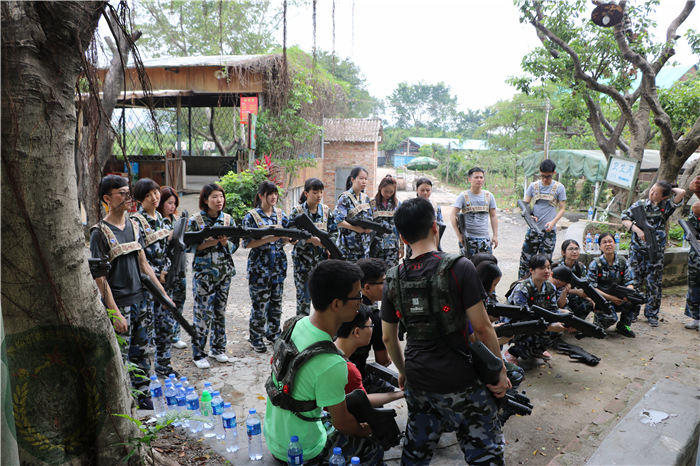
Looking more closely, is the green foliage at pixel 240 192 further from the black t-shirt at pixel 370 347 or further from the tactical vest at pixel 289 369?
the tactical vest at pixel 289 369

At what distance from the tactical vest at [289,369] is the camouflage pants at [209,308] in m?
2.44

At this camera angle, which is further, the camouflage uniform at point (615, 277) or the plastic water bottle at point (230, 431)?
the camouflage uniform at point (615, 277)

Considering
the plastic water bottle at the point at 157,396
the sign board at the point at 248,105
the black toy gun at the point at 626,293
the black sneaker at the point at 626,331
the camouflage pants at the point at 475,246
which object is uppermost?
the sign board at the point at 248,105

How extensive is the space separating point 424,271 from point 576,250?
3.86 meters

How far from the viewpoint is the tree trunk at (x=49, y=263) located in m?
1.88

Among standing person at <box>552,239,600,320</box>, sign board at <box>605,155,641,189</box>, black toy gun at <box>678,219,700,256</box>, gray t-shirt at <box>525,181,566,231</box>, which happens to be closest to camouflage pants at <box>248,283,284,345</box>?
standing person at <box>552,239,600,320</box>

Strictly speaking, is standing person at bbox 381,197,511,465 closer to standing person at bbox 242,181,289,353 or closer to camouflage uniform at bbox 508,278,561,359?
camouflage uniform at bbox 508,278,561,359

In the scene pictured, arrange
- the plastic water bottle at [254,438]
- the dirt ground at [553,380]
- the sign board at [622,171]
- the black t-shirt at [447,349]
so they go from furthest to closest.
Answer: the sign board at [622,171], the dirt ground at [553,380], the plastic water bottle at [254,438], the black t-shirt at [447,349]

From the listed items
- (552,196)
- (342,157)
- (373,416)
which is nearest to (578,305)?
(552,196)

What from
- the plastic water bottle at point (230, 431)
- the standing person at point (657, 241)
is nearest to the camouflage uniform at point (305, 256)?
the plastic water bottle at point (230, 431)

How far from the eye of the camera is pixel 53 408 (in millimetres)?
2148

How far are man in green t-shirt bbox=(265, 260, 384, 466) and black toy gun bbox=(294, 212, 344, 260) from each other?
2.83 meters

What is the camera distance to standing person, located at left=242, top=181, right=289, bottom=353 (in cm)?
495

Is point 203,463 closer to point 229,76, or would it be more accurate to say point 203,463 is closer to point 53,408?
Result: point 53,408
